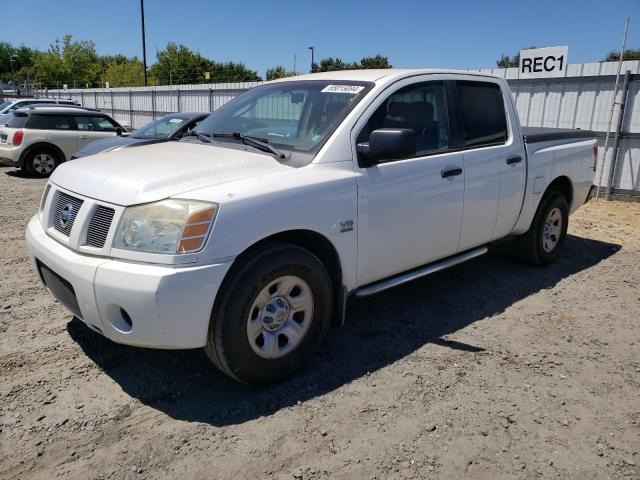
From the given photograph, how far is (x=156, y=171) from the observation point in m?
3.06

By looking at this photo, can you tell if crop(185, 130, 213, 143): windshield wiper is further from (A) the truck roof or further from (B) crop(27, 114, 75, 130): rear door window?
(B) crop(27, 114, 75, 130): rear door window

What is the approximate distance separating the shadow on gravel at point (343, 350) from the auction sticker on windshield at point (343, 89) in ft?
5.90

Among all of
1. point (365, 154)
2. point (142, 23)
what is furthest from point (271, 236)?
point (142, 23)

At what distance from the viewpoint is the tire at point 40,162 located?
11.7m

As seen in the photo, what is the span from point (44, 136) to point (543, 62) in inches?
421

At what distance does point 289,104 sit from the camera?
13.2 feet

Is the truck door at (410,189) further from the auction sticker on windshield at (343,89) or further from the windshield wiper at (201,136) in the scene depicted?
the windshield wiper at (201,136)

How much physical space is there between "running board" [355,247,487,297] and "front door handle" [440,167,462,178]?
0.73 m

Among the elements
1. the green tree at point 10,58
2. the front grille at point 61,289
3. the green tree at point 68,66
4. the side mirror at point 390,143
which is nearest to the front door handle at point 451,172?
the side mirror at point 390,143

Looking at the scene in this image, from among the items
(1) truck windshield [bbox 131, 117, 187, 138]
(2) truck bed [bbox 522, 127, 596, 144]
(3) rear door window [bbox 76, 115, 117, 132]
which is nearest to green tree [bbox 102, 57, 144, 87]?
(3) rear door window [bbox 76, 115, 117, 132]

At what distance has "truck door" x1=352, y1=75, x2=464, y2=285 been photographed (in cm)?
352

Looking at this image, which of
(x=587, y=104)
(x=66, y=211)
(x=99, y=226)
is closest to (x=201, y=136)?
(x=66, y=211)

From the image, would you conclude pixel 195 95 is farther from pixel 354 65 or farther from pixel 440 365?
pixel 354 65

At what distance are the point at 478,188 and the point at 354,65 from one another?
2607 inches
